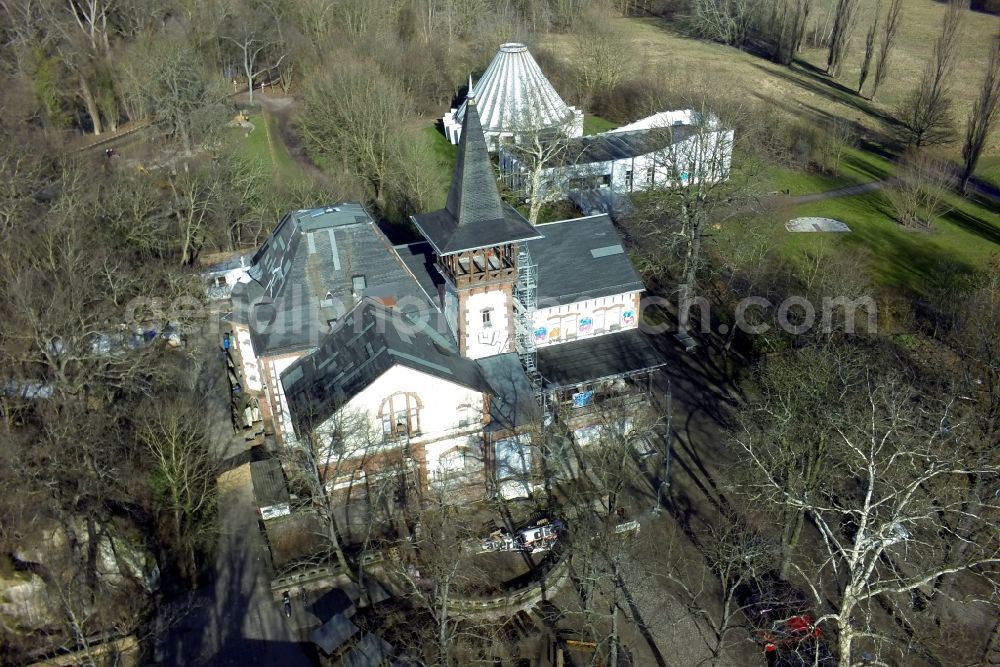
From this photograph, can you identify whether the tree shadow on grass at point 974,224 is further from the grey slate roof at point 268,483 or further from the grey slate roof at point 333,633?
the grey slate roof at point 333,633

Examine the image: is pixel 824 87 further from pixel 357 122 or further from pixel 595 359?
pixel 595 359

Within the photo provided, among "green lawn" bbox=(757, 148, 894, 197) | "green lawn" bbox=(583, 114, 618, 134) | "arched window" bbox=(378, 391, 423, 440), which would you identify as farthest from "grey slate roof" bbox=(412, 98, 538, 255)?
"green lawn" bbox=(583, 114, 618, 134)

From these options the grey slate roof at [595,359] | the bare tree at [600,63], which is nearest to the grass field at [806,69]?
the bare tree at [600,63]

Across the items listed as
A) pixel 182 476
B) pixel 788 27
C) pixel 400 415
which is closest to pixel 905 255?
pixel 400 415

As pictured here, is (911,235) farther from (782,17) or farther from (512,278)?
(782,17)

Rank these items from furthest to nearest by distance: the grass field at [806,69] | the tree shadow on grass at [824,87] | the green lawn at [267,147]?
the tree shadow on grass at [824,87]
the grass field at [806,69]
the green lawn at [267,147]

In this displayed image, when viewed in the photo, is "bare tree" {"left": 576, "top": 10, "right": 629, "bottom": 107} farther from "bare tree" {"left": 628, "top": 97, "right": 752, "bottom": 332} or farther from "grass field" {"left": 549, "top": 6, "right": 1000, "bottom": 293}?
"bare tree" {"left": 628, "top": 97, "right": 752, "bottom": 332}
